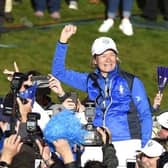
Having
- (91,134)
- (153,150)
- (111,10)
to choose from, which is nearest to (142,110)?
(91,134)

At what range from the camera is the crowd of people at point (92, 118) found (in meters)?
7.33

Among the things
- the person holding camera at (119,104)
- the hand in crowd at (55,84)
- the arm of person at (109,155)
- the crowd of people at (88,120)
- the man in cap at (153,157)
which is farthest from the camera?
the hand in crowd at (55,84)

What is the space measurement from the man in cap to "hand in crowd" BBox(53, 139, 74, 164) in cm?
87

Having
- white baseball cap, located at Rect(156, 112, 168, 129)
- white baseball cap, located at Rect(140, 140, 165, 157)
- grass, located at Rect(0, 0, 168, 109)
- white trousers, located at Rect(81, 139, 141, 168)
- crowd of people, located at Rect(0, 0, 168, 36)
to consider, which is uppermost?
crowd of people, located at Rect(0, 0, 168, 36)

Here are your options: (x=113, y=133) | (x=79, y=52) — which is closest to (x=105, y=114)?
(x=113, y=133)

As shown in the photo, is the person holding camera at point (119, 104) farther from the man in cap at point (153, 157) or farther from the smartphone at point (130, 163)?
the man in cap at point (153, 157)

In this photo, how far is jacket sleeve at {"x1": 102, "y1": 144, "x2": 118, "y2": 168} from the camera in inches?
306

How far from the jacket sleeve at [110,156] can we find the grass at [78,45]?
18.7ft

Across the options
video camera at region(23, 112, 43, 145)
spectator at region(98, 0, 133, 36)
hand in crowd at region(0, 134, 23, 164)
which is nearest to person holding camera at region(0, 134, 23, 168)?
hand in crowd at region(0, 134, 23, 164)

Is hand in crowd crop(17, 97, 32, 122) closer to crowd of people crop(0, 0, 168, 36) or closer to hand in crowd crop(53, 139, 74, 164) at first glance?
hand in crowd crop(53, 139, 74, 164)

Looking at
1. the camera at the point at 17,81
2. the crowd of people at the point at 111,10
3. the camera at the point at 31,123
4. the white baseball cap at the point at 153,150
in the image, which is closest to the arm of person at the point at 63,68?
the camera at the point at 17,81

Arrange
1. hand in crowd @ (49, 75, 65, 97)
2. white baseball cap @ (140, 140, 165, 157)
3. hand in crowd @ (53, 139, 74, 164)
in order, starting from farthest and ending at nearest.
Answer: hand in crowd @ (49, 75, 65, 97) < white baseball cap @ (140, 140, 165, 157) < hand in crowd @ (53, 139, 74, 164)

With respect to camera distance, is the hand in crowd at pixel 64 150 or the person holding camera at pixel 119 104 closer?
the hand in crowd at pixel 64 150

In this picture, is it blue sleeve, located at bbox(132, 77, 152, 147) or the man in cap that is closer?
the man in cap
